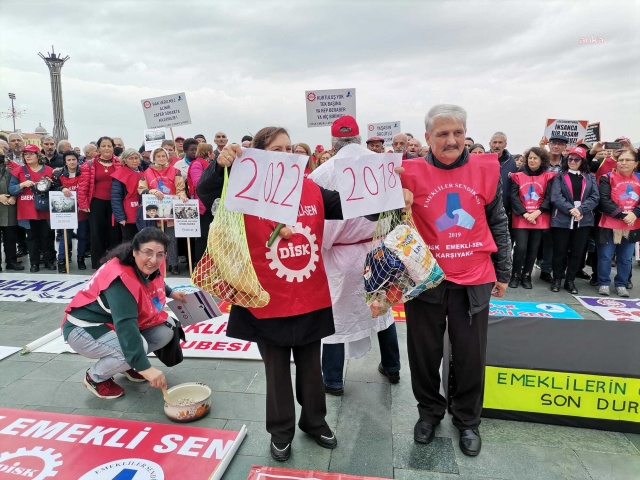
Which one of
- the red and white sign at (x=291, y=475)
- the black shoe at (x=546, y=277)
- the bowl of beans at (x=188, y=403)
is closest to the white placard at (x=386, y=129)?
the black shoe at (x=546, y=277)

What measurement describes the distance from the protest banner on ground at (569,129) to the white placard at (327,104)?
11.7ft

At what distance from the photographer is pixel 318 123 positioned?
728 centimetres

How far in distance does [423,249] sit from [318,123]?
5.60 m

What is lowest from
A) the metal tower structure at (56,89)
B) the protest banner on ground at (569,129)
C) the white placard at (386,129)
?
the protest banner on ground at (569,129)

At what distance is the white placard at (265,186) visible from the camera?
6.46 feet

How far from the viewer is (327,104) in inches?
281

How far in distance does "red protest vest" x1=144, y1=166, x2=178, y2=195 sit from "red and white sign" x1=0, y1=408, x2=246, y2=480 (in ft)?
14.9

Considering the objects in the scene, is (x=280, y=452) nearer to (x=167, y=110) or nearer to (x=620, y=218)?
(x=620, y=218)

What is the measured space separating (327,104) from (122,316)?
5.37 meters

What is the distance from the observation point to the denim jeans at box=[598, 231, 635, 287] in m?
5.74

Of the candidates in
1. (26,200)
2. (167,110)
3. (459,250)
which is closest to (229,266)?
(459,250)

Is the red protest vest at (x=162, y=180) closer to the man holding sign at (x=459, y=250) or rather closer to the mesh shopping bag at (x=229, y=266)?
the mesh shopping bag at (x=229, y=266)

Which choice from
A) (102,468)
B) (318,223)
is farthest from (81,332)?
(318,223)

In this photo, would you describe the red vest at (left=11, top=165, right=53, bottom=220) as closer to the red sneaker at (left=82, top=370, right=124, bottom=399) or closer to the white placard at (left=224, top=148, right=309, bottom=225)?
the red sneaker at (left=82, top=370, right=124, bottom=399)
